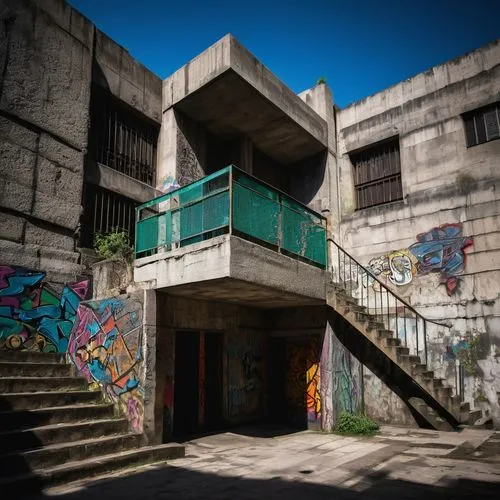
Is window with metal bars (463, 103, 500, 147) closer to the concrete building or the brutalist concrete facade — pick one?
the concrete building

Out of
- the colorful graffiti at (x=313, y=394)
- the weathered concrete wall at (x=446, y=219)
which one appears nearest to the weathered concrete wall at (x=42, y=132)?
the colorful graffiti at (x=313, y=394)

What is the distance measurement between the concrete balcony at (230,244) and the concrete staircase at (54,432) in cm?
245

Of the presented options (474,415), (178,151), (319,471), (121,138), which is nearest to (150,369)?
(319,471)

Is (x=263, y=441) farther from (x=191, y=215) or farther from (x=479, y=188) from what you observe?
(x=479, y=188)

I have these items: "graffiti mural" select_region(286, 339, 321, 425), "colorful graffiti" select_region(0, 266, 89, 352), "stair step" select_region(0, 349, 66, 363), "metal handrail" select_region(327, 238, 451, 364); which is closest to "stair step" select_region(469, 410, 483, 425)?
"metal handrail" select_region(327, 238, 451, 364)

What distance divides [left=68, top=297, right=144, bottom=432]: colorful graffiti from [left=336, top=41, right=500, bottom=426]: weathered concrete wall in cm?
639

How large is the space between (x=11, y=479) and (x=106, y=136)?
880cm

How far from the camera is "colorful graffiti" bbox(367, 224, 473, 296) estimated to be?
11141 millimetres

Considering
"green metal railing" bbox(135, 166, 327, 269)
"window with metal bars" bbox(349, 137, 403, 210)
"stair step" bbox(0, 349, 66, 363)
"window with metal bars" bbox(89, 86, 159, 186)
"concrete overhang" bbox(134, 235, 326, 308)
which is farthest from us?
"window with metal bars" bbox(349, 137, 403, 210)

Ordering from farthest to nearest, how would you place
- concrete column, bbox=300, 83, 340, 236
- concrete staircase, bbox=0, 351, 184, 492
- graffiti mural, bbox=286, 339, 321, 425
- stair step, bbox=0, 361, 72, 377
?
concrete column, bbox=300, 83, 340, 236, graffiti mural, bbox=286, 339, 321, 425, stair step, bbox=0, 361, 72, 377, concrete staircase, bbox=0, 351, 184, 492

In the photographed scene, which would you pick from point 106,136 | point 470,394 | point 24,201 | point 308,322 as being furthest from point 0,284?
point 470,394

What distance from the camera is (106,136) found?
11672mm

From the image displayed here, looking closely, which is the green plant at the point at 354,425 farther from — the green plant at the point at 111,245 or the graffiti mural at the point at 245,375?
the green plant at the point at 111,245

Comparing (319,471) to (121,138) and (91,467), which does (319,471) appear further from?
(121,138)
